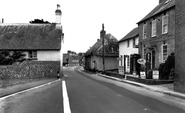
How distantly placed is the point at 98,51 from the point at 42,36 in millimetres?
14597

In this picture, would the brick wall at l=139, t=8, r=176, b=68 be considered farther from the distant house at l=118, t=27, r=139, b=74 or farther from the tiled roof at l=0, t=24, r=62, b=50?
the tiled roof at l=0, t=24, r=62, b=50

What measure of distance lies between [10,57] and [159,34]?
1955 centimetres

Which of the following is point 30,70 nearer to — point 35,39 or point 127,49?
point 35,39

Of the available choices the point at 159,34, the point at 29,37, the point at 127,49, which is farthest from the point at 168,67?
the point at 29,37

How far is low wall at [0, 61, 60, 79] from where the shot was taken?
2328 cm

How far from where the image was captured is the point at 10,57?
26516 mm

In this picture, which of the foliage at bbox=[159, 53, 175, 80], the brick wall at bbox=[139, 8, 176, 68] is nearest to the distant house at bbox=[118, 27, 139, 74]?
the brick wall at bbox=[139, 8, 176, 68]

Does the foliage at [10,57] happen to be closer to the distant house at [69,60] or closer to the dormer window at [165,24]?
the dormer window at [165,24]

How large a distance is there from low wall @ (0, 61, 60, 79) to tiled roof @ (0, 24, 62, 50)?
167 inches

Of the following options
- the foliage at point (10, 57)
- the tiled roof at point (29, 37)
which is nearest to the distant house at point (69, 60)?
the tiled roof at point (29, 37)

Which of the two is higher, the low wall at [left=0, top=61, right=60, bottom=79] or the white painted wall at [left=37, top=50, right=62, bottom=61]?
the white painted wall at [left=37, top=50, right=62, bottom=61]

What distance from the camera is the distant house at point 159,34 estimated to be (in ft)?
61.1

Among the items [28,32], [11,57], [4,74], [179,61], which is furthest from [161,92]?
[28,32]

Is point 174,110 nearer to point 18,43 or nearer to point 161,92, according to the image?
point 161,92
